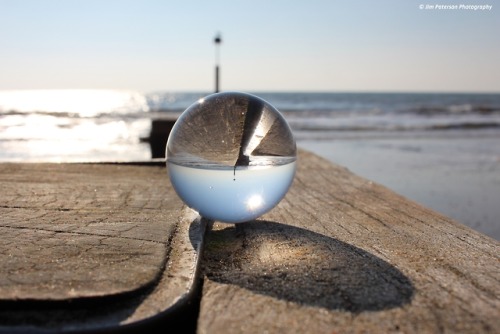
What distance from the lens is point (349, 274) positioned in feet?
Result: 6.45

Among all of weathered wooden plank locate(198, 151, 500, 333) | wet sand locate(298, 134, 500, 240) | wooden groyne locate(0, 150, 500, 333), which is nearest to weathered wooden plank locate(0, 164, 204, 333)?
wooden groyne locate(0, 150, 500, 333)

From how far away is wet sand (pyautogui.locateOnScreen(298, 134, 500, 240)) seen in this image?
244 inches

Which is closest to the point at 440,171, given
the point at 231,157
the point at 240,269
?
the point at 231,157

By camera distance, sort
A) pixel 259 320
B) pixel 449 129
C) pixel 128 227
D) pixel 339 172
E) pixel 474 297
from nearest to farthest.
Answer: pixel 259 320, pixel 474 297, pixel 128 227, pixel 339 172, pixel 449 129

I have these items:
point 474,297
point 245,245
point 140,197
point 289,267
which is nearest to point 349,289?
point 289,267

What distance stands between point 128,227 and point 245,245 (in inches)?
25.6

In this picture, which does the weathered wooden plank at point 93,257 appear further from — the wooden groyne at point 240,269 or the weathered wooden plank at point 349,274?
the weathered wooden plank at point 349,274

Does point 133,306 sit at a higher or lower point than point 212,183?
lower

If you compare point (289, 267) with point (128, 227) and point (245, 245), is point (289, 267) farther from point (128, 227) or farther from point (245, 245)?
point (128, 227)

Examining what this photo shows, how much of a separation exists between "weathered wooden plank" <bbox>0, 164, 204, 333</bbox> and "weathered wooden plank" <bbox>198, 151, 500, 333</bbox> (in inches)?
5.9

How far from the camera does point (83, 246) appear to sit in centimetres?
218

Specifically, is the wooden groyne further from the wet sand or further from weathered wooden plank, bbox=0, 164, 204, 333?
the wet sand

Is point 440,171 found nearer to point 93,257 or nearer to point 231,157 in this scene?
point 231,157

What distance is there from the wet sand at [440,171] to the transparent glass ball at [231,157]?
3.86 m
